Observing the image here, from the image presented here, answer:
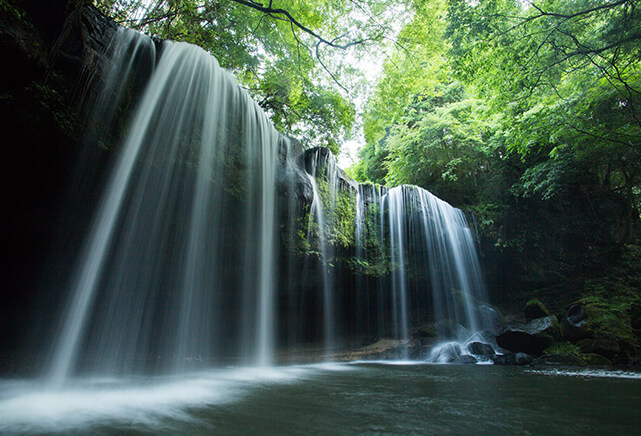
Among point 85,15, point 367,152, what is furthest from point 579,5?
point 367,152

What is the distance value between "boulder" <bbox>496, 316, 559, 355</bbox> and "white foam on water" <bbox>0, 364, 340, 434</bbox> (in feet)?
25.7

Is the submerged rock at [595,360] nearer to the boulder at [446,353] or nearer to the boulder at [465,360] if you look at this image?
the boulder at [465,360]

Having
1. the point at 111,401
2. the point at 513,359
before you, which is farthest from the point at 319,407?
the point at 513,359

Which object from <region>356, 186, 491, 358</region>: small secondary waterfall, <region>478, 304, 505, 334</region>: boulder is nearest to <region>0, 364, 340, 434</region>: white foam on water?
<region>356, 186, 491, 358</region>: small secondary waterfall

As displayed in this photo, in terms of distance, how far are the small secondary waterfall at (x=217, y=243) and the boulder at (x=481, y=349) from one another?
162cm

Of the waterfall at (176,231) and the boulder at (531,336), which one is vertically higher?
the waterfall at (176,231)

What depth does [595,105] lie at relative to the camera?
898 centimetres

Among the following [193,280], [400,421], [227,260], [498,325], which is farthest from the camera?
[498,325]

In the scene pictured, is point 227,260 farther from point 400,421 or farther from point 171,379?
point 400,421

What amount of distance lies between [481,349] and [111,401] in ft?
31.0

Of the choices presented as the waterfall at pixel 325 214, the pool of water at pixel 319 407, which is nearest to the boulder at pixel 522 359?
the pool of water at pixel 319 407

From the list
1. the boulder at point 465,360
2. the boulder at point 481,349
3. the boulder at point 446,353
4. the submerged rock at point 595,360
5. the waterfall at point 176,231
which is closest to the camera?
the waterfall at point 176,231

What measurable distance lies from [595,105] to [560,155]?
3.02m

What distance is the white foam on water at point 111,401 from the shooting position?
8.12 feet
